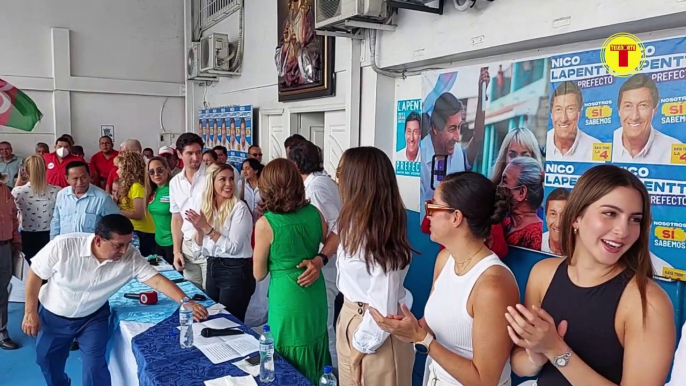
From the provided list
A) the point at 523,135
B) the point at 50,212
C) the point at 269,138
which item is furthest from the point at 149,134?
the point at 523,135

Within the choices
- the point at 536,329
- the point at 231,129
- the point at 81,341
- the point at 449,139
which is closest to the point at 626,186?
the point at 536,329

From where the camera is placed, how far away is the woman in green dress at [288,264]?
2.08 metres

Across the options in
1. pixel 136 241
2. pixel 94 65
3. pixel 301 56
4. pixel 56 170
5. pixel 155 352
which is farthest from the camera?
pixel 94 65

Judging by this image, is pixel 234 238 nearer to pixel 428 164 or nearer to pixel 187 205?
pixel 187 205

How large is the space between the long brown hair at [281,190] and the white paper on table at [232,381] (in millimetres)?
706

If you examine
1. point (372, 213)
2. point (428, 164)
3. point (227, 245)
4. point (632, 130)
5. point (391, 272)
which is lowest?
point (227, 245)

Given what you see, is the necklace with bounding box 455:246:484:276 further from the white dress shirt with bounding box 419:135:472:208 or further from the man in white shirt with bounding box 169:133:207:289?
the man in white shirt with bounding box 169:133:207:289

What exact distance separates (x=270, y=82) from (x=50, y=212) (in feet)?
9.37

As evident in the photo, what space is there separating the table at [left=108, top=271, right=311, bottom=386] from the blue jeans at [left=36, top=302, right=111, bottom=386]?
0.23 ft

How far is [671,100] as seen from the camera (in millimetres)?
2020

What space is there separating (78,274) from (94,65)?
6.76 metres

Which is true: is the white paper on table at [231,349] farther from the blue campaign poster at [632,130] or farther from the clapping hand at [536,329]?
the blue campaign poster at [632,130]

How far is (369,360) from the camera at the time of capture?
178cm

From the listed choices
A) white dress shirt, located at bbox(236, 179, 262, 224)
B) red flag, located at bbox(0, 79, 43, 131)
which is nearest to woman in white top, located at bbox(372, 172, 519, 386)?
white dress shirt, located at bbox(236, 179, 262, 224)
